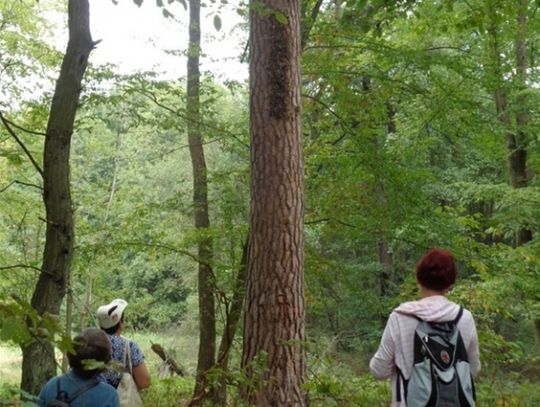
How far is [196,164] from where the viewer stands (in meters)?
10.1

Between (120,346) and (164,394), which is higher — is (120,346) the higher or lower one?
the higher one

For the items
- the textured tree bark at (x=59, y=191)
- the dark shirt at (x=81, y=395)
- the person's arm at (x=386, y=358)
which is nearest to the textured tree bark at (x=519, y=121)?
the textured tree bark at (x=59, y=191)

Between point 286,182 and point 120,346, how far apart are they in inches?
72.6

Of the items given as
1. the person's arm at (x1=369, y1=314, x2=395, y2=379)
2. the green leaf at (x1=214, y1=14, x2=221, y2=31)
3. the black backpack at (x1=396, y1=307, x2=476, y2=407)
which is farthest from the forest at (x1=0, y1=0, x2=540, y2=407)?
the black backpack at (x1=396, y1=307, x2=476, y2=407)

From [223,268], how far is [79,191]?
807cm

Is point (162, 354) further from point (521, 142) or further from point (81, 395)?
point (521, 142)

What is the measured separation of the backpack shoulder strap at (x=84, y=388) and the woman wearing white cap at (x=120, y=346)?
0.85 m

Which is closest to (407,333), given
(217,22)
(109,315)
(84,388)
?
(84,388)

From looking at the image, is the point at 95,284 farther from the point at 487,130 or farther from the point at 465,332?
the point at 465,332

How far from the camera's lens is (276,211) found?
14.8 ft

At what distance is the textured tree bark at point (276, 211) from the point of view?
14.2 ft

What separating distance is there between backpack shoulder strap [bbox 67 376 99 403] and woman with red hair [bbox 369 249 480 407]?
4.59ft

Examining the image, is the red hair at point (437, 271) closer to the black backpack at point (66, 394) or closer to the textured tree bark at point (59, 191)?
the black backpack at point (66, 394)

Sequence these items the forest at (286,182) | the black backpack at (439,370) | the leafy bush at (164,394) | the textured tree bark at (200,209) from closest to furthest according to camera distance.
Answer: the black backpack at (439,370) < the forest at (286,182) < the leafy bush at (164,394) < the textured tree bark at (200,209)
